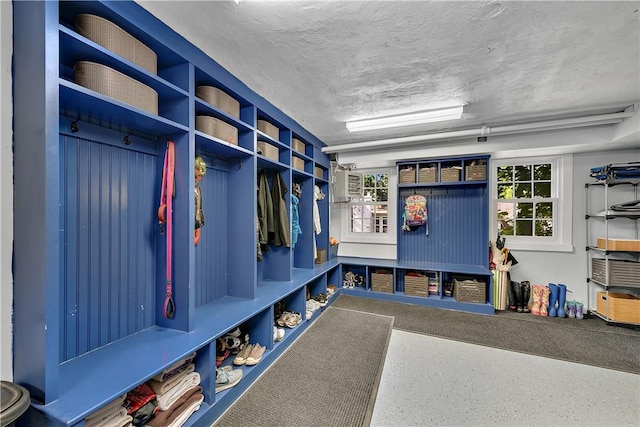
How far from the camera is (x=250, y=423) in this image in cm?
165

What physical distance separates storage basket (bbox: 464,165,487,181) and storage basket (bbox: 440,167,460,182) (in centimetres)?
13

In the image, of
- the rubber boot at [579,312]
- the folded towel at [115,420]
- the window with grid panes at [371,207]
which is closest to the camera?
the folded towel at [115,420]

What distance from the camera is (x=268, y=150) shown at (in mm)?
2791

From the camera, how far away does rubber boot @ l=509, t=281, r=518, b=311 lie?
3.59 meters

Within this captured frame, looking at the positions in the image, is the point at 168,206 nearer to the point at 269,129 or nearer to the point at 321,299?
the point at 269,129

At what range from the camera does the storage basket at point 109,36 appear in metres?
1.30

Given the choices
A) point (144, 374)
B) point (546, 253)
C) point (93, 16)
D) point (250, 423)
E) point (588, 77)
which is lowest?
point (250, 423)

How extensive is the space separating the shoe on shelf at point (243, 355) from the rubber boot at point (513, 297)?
374 centimetres

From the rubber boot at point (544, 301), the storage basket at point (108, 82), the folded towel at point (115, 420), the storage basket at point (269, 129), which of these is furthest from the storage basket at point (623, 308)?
the storage basket at point (108, 82)

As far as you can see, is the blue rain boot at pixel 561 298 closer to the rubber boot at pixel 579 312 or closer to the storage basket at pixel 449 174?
the rubber boot at pixel 579 312

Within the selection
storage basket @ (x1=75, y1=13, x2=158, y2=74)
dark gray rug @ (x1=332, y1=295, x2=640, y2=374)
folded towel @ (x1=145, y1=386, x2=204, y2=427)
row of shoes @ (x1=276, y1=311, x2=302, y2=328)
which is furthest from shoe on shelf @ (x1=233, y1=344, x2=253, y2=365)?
storage basket @ (x1=75, y1=13, x2=158, y2=74)

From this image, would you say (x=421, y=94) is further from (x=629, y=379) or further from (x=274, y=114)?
(x=629, y=379)

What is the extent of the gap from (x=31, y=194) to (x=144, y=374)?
103cm

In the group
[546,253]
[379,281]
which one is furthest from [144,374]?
[546,253]
